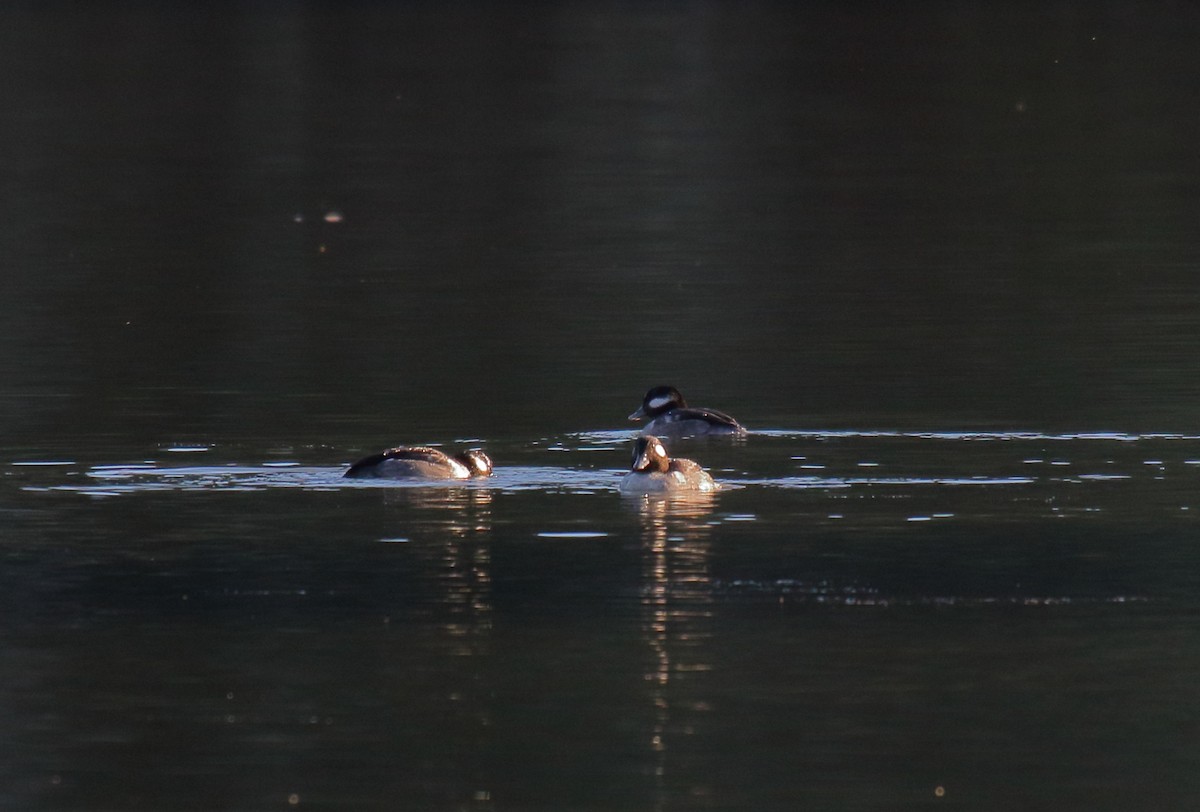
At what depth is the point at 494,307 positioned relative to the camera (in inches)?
1025

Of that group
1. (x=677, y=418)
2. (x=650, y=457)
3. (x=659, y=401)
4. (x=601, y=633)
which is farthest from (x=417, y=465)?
(x=601, y=633)

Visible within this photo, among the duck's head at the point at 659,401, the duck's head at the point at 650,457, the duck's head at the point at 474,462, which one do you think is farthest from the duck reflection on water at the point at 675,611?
Answer: the duck's head at the point at 659,401

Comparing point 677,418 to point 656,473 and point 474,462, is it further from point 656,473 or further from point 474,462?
point 656,473

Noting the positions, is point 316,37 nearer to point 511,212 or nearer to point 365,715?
point 511,212

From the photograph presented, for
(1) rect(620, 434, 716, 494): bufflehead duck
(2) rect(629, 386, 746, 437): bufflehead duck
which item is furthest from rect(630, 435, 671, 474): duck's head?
(2) rect(629, 386, 746, 437): bufflehead duck

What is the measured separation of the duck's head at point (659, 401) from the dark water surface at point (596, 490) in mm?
449

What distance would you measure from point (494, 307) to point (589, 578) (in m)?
12.7

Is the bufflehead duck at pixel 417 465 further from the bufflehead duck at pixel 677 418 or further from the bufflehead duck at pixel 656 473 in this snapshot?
the bufflehead duck at pixel 677 418

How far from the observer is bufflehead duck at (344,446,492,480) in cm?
1622

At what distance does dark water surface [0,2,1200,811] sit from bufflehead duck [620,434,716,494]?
17 cm

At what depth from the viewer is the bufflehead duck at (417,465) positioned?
1622 cm

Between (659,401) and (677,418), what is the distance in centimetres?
49

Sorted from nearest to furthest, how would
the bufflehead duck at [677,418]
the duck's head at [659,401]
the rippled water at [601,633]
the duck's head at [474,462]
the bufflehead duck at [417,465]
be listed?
the rippled water at [601,633] < the bufflehead duck at [417,465] < the duck's head at [474,462] < the bufflehead duck at [677,418] < the duck's head at [659,401]

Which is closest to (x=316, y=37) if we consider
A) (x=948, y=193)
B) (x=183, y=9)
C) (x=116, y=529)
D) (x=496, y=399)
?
(x=183, y=9)
